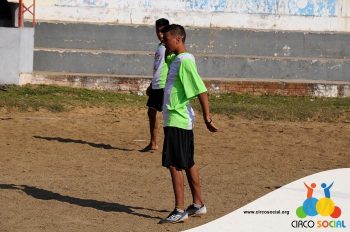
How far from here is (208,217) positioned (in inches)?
355

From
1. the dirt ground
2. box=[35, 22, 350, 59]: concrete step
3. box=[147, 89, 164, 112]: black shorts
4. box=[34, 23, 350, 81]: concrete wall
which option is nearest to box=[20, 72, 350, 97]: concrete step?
box=[34, 23, 350, 81]: concrete wall

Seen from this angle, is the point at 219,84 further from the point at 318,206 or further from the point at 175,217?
the point at 318,206

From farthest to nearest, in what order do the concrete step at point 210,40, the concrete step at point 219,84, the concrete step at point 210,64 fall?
the concrete step at point 210,40 → the concrete step at point 210,64 → the concrete step at point 219,84

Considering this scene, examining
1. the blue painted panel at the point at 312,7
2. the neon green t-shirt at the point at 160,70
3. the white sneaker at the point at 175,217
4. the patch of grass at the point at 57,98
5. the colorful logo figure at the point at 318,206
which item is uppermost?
the blue painted panel at the point at 312,7

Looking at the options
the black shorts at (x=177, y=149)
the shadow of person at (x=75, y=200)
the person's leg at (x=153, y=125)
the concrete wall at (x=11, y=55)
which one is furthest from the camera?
the concrete wall at (x=11, y=55)

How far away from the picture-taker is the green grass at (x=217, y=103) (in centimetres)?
1623

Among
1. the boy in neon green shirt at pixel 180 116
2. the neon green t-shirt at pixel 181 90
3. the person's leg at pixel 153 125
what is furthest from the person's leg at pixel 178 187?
the person's leg at pixel 153 125

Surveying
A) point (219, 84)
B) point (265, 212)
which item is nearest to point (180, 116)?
point (265, 212)

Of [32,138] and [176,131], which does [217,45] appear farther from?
[176,131]

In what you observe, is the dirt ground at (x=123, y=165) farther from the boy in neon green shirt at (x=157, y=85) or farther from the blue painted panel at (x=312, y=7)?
the blue painted panel at (x=312, y=7)

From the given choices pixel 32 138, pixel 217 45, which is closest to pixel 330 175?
pixel 32 138

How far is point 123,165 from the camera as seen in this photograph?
11703mm

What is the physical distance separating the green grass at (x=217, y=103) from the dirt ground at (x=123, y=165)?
40 cm

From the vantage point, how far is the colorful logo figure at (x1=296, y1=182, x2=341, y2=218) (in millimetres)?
7172
